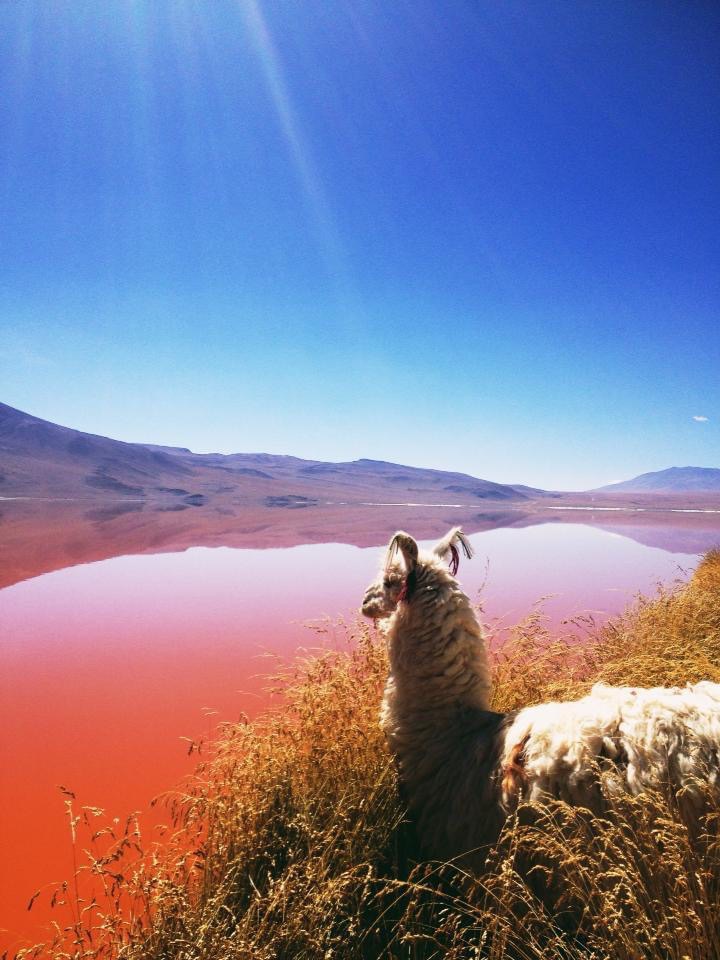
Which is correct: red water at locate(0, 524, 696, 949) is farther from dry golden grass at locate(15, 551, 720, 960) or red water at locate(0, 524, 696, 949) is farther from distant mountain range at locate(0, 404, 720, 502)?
distant mountain range at locate(0, 404, 720, 502)

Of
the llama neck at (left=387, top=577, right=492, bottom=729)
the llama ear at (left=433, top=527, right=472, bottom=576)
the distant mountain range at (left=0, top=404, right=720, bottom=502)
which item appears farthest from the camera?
the distant mountain range at (left=0, top=404, right=720, bottom=502)

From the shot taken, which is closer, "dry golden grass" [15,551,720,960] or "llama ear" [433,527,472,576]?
"dry golden grass" [15,551,720,960]

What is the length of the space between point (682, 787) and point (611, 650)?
3.08 m

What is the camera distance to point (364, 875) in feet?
6.88

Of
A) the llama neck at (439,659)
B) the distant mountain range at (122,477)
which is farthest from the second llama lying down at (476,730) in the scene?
the distant mountain range at (122,477)

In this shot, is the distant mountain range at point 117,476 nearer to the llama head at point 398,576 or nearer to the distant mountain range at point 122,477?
the distant mountain range at point 122,477

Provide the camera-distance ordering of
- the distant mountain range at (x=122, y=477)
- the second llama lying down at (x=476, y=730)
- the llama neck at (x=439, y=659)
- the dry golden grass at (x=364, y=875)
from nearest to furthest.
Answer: the dry golden grass at (x=364, y=875), the second llama lying down at (x=476, y=730), the llama neck at (x=439, y=659), the distant mountain range at (x=122, y=477)

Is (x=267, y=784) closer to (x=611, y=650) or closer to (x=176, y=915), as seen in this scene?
(x=176, y=915)

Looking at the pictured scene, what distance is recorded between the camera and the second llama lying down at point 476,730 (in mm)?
1893

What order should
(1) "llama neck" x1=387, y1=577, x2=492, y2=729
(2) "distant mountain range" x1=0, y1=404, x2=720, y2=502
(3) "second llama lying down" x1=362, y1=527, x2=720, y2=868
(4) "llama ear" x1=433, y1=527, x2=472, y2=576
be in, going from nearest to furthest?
(3) "second llama lying down" x1=362, y1=527, x2=720, y2=868
(1) "llama neck" x1=387, y1=577, x2=492, y2=729
(4) "llama ear" x1=433, y1=527, x2=472, y2=576
(2) "distant mountain range" x1=0, y1=404, x2=720, y2=502

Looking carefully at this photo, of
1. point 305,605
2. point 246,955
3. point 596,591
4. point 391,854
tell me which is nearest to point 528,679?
point 391,854

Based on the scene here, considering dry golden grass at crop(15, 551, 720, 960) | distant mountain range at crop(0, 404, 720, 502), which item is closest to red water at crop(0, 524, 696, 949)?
dry golden grass at crop(15, 551, 720, 960)

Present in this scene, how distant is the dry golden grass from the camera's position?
1.60 meters

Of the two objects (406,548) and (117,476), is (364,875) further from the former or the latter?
(117,476)
